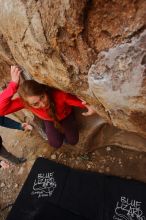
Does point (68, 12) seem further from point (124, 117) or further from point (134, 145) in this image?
point (134, 145)

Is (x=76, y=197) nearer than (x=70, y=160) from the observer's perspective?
Yes

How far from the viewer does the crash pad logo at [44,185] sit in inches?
139

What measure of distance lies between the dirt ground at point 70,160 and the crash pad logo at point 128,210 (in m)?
0.37

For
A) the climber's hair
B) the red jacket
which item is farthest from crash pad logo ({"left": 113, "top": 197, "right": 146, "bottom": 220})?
the climber's hair

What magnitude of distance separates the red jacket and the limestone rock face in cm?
70

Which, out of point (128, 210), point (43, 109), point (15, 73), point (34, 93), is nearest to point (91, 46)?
point (34, 93)

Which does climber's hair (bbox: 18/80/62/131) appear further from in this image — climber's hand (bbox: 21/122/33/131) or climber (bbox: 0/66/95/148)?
climber's hand (bbox: 21/122/33/131)

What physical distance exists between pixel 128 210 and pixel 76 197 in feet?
1.80

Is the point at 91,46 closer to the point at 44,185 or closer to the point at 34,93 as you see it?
the point at 34,93

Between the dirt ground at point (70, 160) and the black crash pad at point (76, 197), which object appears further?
the dirt ground at point (70, 160)

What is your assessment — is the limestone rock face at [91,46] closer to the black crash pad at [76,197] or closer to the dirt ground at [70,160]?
the black crash pad at [76,197]

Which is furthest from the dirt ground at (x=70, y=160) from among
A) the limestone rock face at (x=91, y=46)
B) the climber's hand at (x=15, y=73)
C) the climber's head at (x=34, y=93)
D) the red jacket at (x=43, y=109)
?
the limestone rock face at (x=91, y=46)

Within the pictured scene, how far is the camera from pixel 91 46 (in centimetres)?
197

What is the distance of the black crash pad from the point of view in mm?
3178
